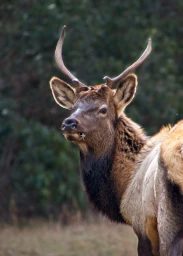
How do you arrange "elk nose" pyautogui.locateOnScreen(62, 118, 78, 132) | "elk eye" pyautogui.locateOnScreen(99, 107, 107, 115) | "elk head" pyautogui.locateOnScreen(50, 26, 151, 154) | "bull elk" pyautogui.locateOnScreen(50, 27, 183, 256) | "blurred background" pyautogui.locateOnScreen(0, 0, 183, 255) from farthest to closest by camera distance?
"blurred background" pyautogui.locateOnScreen(0, 0, 183, 255) < "elk eye" pyautogui.locateOnScreen(99, 107, 107, 115) < "elk head" pyautogui.locateOnScreen(50, 26, 151, 154) < "elk nose" pyautogui.locateOnScreen(62, 118, 78, 132) < "bull elk" pyautogui.locateOnScreen(50, 27, 183, 256)

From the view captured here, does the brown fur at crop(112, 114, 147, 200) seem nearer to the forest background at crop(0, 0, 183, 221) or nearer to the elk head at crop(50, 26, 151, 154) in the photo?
the elk head at crop(50, 26, 151, 154)

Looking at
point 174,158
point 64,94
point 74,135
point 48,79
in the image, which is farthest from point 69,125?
point 48,79

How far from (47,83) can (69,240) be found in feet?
14.2

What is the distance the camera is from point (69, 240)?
47.3 feet

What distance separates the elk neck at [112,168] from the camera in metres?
8.54

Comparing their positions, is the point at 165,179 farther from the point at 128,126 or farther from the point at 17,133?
the point at 17,133

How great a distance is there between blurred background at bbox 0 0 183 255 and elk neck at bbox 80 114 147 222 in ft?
25.8

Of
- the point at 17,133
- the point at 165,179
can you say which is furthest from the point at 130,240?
the point at 165,179

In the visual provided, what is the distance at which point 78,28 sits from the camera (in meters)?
17.4

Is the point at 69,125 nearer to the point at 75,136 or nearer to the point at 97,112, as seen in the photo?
the point at 75,136

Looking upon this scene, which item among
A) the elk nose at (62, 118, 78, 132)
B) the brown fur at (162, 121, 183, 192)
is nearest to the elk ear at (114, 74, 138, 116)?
the elk nose at (62, 118, 78, 132)

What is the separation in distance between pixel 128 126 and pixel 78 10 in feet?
30.4

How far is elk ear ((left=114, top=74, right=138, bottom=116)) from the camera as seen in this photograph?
345 inches

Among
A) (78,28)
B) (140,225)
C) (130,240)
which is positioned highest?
(78,28)
